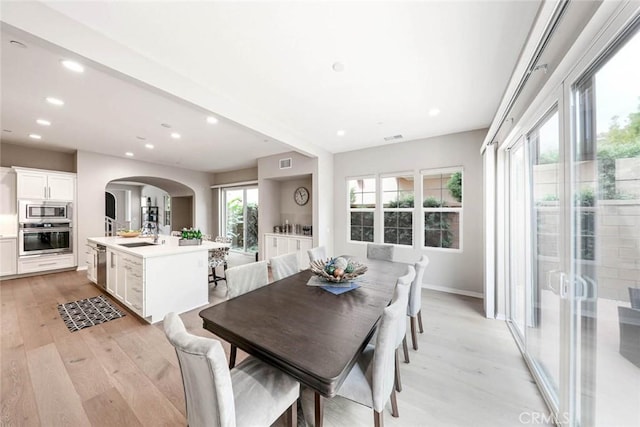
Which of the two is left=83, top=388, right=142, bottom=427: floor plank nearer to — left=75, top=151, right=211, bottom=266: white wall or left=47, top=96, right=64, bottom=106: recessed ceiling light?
left=47, top=96, right=64, bottom=106: recessed ceiling light

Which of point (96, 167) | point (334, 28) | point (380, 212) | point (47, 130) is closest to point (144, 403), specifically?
point (334, 28)

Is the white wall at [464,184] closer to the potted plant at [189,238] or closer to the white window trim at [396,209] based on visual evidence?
the white window trim at [396,209]

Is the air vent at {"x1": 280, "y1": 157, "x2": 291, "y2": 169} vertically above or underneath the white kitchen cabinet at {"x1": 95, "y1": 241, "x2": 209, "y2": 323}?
above

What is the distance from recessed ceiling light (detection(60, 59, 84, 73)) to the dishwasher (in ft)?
8.57

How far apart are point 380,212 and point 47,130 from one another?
6.24 m

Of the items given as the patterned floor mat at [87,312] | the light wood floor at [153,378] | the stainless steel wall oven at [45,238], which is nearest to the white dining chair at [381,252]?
the light wood floor at [153,378]

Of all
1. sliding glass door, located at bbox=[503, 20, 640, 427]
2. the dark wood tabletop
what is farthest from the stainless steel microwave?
sliding glass door, located at bbox=[503, 20, 640, 427]

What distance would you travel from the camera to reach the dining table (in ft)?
3.32

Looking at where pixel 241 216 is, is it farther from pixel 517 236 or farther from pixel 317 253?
pixel 517 236

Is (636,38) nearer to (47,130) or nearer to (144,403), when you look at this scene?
(144,403)

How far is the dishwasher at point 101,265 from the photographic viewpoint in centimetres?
365

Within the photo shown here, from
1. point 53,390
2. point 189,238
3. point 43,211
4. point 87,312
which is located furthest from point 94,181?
point 53,390

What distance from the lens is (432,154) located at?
4.07m

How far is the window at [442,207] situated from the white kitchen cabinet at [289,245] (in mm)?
2480
